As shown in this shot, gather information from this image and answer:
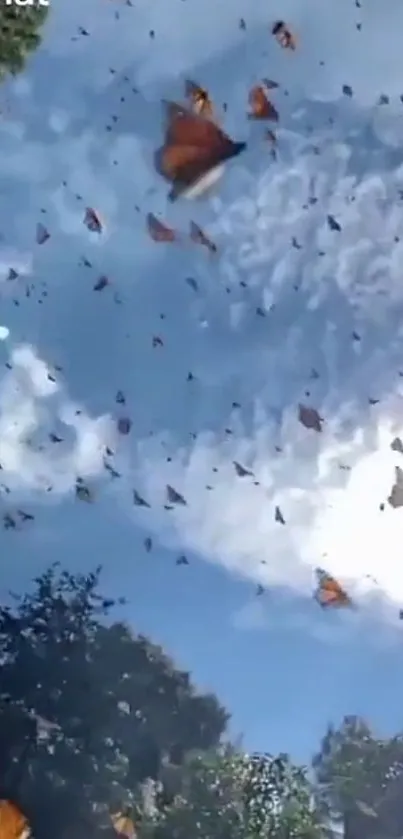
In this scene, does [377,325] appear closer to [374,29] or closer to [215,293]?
[215,293]

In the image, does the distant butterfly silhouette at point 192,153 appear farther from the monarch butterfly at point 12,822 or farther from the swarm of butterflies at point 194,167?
the monarch butterfly at point 12,822

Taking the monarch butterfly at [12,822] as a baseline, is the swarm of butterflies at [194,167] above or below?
above

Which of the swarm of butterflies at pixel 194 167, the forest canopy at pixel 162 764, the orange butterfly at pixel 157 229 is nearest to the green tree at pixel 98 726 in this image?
the forest canopy at pixel 162 764

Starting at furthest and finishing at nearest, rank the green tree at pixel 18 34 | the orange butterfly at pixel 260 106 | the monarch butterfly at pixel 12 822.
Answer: the orange butterfly at pixel 260 106
the green tree at pixel 18 34
the monarch butterfly at pixel 12 822

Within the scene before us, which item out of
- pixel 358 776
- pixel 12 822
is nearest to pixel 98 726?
pixel 12 822

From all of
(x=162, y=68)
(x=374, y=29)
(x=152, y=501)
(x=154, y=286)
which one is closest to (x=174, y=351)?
(x=154, y=286)

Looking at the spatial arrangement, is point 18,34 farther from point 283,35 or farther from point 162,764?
point 162,764

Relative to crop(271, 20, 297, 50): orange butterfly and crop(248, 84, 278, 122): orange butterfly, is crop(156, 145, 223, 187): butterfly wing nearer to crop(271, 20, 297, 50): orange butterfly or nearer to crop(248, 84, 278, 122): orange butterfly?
crop(248, 84, 278, 122): orange butterfly

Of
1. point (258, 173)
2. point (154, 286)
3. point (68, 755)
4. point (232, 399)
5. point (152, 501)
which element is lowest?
point (68, 755)
